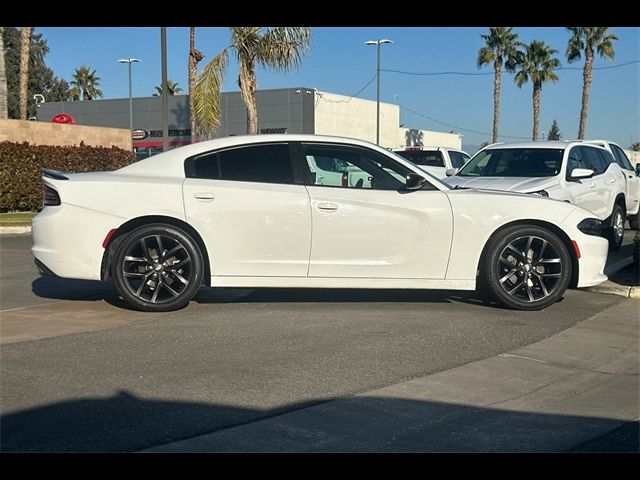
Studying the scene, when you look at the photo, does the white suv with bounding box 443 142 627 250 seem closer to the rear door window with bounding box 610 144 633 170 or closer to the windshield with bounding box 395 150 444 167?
the rear door window with bounding box 610 144 633 170

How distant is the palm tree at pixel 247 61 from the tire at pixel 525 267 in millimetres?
11809

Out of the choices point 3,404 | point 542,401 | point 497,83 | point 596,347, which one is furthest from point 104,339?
point 497,83

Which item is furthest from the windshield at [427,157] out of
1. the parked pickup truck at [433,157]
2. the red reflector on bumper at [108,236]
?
the red reflector on bumper at [108,236]

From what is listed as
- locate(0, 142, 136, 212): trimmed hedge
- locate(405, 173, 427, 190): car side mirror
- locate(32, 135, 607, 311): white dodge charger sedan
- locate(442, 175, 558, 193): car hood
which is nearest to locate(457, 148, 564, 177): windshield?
locate(442, 175, 558, 193): car hood

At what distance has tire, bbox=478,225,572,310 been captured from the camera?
691 cm

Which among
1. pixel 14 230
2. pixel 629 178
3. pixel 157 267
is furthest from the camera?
pixel 14 230

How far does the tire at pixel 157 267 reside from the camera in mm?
6684

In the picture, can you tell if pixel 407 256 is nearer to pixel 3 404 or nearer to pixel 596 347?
pixel 596 347

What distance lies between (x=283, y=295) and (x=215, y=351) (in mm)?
2353

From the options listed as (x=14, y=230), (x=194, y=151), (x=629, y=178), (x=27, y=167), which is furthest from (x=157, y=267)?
(x=27, y=167)

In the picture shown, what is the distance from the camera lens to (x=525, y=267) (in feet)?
22.9

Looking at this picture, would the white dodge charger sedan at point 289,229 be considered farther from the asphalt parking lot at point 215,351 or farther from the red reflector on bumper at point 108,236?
the asphalt parking lot at point 215,351

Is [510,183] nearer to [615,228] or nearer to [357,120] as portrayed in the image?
[615,228]
